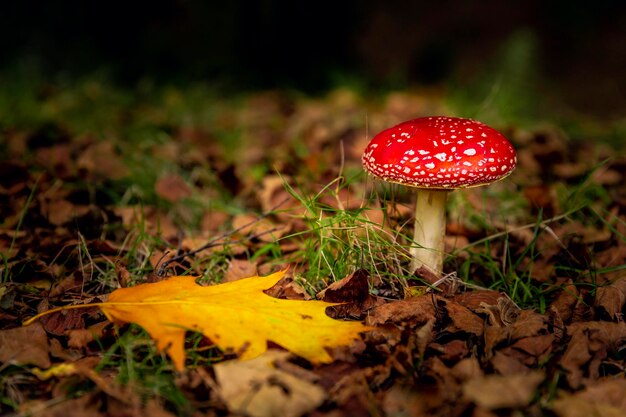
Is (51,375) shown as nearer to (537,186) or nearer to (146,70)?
(537,186)

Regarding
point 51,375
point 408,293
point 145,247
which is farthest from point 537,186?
point 51,375

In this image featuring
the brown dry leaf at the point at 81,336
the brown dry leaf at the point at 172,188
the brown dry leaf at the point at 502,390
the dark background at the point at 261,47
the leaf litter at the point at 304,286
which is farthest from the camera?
the dark background at the point at 261,47

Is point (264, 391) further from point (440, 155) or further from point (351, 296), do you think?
point (440, 155)

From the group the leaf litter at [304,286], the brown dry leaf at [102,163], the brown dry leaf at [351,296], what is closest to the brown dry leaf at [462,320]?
the leaf litter at [304,286]

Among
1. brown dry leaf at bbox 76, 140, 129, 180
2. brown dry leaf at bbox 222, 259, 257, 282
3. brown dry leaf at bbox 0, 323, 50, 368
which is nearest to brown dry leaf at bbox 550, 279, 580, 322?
brown dry leaf at bbox 222, 259, 257, 282

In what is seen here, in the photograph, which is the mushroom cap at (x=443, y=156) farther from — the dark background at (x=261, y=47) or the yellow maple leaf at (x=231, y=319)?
the dark background at (x=261, y=47)
